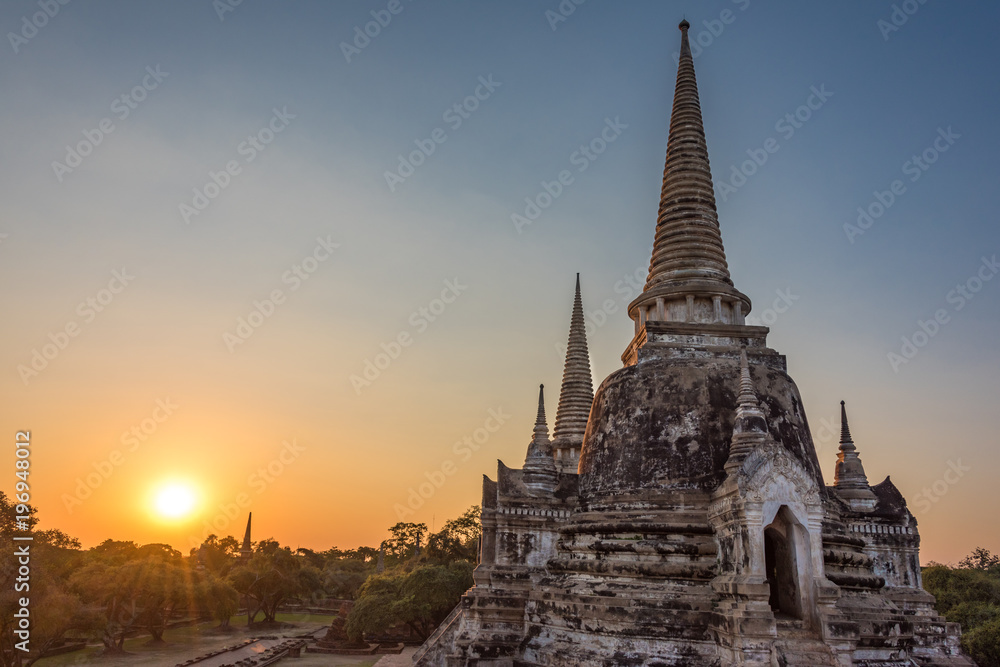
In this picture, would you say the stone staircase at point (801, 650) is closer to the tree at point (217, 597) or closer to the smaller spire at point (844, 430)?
the smaller spire at point (844, 430)

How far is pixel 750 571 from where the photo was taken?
1318cm

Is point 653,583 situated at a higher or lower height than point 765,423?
lower

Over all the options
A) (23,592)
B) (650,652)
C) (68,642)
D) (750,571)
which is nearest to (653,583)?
(650,652)

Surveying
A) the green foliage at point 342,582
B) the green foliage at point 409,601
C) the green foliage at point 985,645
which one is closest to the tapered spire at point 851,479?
the green foliage at point 985,645

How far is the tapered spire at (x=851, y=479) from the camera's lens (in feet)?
62.3

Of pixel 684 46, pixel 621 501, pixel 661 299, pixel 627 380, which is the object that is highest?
pixel 684 46

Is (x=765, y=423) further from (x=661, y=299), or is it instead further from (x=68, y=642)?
(x=68, y=642)

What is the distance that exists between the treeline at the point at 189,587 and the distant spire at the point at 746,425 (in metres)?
23.1

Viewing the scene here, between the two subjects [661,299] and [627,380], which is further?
[661,299]

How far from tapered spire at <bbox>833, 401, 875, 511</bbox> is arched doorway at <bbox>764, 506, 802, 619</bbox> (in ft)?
17.0

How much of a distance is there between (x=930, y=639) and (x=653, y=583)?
8689 millimetres

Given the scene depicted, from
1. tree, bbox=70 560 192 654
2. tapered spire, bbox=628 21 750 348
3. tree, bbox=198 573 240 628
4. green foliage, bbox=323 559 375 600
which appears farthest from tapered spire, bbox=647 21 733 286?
green foliage, bbox=323 559 375 600

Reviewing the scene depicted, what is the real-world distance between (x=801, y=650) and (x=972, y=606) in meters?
31.5

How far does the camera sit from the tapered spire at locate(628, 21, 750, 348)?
19641 mm
